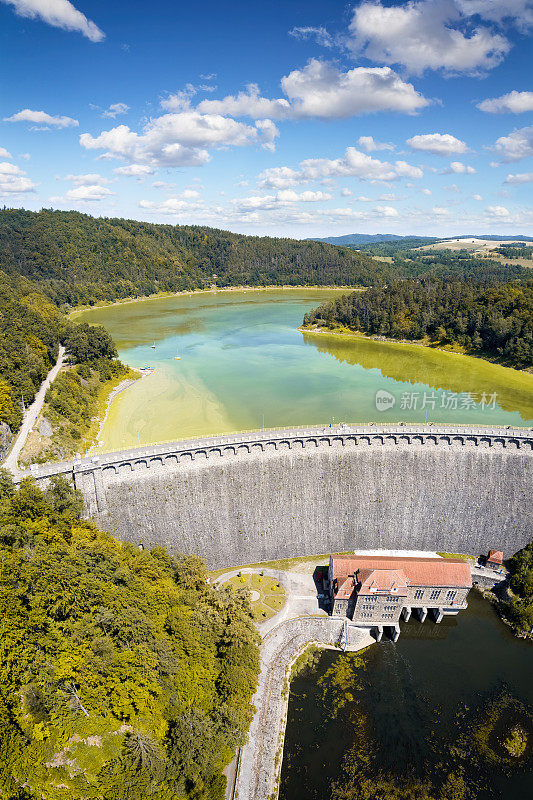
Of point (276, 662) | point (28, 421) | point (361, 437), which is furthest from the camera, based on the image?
point (28, 421)

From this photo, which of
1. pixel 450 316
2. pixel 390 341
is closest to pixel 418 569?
pixel 450 316

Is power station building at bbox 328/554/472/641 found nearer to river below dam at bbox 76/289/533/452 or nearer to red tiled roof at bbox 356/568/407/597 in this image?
red tiled roof at bbox 356/568/407/597

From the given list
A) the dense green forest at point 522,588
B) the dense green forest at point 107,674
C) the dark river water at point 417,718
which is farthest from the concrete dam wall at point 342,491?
the dark river water at point 417,718

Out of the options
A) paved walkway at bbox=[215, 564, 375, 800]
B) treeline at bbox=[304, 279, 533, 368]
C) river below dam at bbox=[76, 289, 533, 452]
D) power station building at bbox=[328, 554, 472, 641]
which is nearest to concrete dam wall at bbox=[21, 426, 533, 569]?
paved walkway at bbox=[215, 564, 375, 800]

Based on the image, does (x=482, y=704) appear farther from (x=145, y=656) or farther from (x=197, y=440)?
(x=197, y=440)

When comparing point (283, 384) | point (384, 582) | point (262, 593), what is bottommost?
point (262, 593)

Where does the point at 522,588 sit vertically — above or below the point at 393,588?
below

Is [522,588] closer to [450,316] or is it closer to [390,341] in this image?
[450,316]
